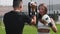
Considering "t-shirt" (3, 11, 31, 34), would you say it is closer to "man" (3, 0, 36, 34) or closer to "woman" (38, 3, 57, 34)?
"man" (3, 0, 36, 34)

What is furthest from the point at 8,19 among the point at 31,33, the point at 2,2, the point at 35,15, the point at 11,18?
the point at 2,2

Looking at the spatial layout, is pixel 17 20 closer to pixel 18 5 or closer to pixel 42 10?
pixel 18 5

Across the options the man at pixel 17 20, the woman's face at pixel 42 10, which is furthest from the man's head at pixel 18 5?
the woman's face at pixel 42 10

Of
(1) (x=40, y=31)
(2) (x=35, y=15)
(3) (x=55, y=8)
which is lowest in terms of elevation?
(3) (x=55, y=8)

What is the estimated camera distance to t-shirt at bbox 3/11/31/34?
16.1 ft

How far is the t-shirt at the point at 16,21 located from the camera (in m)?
4.92

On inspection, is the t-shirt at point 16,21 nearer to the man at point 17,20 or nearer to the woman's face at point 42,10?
the man at point 17,20

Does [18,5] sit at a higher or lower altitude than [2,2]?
higher

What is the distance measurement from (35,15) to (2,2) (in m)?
21.9

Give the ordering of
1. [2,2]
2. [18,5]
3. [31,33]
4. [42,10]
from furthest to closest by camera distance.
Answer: [2,2], [31,33], [42,10], [18,5]

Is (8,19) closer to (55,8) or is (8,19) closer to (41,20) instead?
(41,20)

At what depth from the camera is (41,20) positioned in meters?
5.30

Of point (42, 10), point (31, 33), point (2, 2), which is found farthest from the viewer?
point (2, 2)

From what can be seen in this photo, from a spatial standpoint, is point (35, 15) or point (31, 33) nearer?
point (35, 15)
